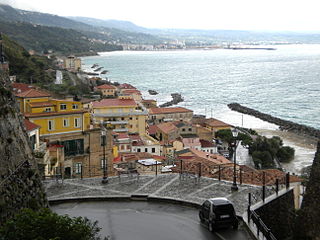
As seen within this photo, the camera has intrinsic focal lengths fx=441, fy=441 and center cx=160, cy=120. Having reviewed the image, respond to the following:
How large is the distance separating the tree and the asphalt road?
3504 millimetres

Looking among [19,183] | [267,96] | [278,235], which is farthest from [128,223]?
[267,96]

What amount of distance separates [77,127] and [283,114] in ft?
172

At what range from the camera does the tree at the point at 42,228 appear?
650cm

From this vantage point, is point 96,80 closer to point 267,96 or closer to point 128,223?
point 267,96

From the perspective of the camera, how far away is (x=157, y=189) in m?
14.0

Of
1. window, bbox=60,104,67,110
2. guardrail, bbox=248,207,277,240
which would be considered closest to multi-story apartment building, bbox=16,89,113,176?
window, bbox=60,104,67,110

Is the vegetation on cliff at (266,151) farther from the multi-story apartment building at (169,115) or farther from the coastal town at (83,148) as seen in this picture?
the multi-story apartment building at (169,115)

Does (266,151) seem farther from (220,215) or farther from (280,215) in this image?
(220,215)

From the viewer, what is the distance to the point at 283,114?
69.2 m

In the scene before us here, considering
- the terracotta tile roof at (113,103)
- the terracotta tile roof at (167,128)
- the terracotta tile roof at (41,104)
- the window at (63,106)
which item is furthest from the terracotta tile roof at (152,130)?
the terracotta tile roof at (41,104)

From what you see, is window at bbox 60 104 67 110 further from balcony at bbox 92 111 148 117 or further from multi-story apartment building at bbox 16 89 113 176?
balcony at bbox 92 111 148 117

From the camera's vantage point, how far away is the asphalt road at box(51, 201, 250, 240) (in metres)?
10.3

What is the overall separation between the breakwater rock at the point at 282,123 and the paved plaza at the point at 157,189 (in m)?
35.5

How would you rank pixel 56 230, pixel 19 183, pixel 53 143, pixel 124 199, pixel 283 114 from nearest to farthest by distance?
pixel 56 230 → pixel 19 183 → pixel 124 199 → pixel 53 143 → pixel 283 114
